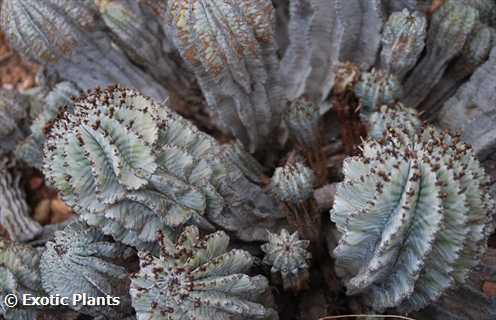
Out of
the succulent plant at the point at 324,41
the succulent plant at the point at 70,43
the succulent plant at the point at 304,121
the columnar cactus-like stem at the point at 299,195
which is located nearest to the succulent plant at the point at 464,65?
the succulent plant at the point at 324,41

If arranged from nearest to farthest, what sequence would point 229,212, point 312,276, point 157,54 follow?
point 229,212, point 312,276, point 157,54

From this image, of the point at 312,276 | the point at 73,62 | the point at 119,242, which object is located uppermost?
the point at 73,62

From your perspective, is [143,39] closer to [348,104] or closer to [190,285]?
[348,104]

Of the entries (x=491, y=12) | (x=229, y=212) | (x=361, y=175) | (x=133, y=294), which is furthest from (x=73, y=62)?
(x=491, y=12)

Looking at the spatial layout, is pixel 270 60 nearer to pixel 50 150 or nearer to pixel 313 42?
pixel 313 42

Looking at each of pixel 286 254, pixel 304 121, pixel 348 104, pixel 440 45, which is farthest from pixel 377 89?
pixel 286 254

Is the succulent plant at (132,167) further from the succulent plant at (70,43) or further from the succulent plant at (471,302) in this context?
the succulent plant at (471,302)

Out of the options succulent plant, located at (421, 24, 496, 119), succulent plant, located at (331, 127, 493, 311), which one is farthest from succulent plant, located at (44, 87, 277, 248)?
succulent plant, located at (421, 24, 496, 119)

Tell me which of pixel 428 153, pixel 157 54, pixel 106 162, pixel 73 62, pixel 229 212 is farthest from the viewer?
pixel 157 54
